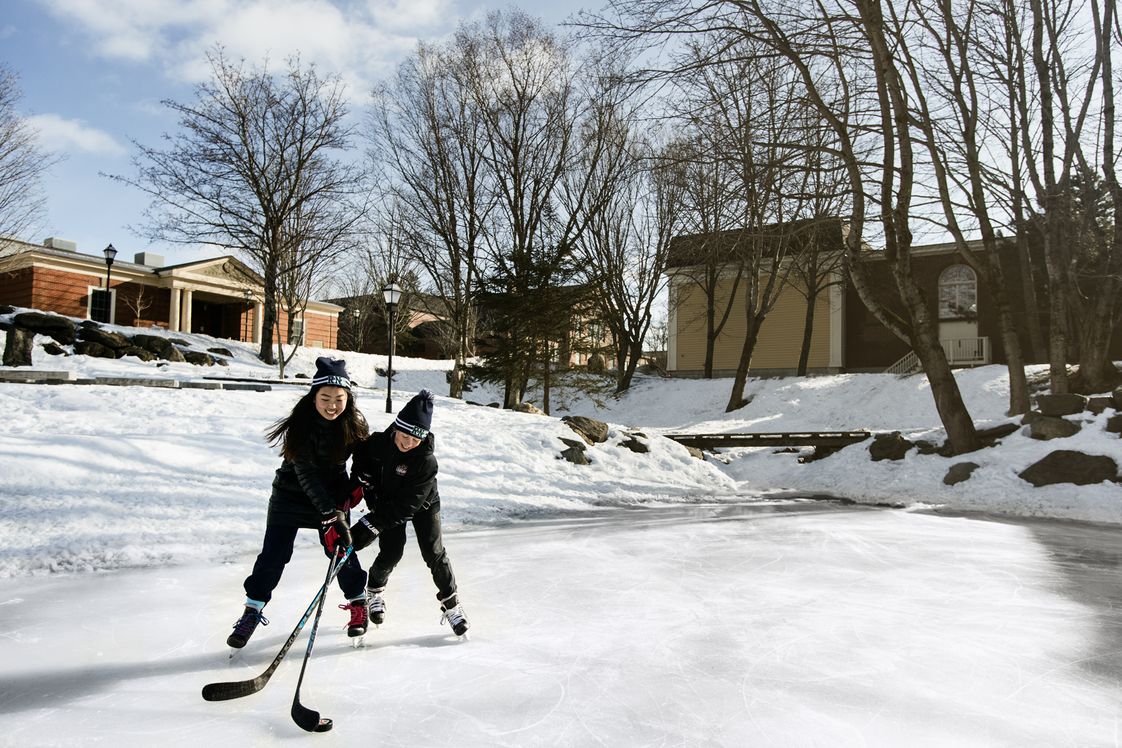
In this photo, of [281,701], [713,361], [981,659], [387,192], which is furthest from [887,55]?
[713,361]

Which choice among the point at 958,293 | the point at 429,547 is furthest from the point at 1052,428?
the point at 958,293

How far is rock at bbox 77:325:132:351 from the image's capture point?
20.2 metres

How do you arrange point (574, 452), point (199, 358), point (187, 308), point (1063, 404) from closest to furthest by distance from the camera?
point (1063, 404) < point (574, 452) < point (199, 358) < point (187, 308)

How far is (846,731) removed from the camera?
8.71 ft

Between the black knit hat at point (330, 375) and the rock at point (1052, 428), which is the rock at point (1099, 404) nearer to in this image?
the rock at point (1052, 428)

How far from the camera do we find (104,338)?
66.4 ft

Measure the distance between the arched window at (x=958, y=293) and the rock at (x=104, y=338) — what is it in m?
28.0

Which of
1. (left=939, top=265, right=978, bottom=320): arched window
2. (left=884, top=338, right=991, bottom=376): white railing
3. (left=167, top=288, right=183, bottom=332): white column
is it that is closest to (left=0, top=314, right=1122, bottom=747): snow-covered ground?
(left=884, top=338, right=991, bottom=376): white railing

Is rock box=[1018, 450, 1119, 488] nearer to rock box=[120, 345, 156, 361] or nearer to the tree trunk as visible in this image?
the tree trunk

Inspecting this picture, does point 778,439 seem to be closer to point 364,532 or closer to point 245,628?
point 364,532

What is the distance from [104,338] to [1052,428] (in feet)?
76.2

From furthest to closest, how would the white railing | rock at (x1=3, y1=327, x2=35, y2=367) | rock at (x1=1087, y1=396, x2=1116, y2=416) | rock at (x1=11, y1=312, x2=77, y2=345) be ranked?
1. the white railing
2. rock at (x1=11, y1=312, x2=77, y2=345)
3. rock at (x1=3, y1=327, x2=35, y2=367)
4. rock at (x1=1087, y1=396, x2=1116, y2=416)

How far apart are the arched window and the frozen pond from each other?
73.9 feet

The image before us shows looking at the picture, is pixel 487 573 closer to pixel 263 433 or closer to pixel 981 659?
pixel 981 659
